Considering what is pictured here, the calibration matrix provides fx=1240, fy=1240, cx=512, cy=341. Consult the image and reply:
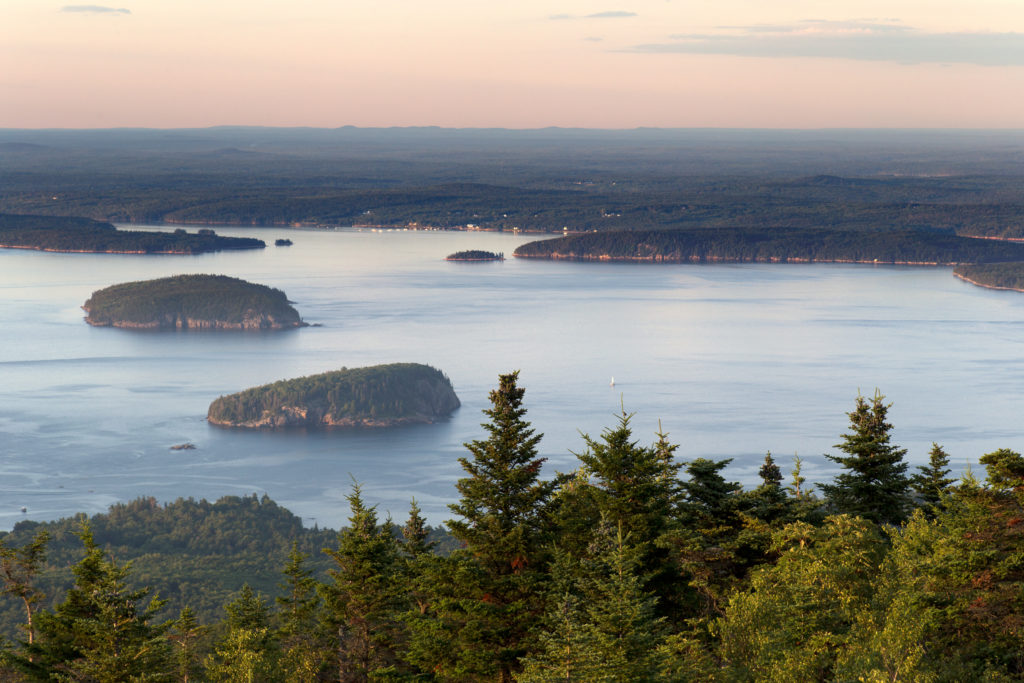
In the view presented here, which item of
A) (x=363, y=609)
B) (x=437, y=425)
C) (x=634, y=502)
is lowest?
(x=437, y=425)

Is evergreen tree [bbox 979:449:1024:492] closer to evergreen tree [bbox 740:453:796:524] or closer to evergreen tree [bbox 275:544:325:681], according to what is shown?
evergreen tree [bbox 740:453:796:524]

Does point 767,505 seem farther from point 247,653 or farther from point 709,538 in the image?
point 247,653

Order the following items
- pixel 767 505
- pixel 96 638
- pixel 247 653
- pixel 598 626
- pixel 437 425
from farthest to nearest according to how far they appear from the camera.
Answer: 1. pixel 437 425
2. pixel 767 505
3. pixel 247 653
4. pixel 96 638
5. pixel 598 626

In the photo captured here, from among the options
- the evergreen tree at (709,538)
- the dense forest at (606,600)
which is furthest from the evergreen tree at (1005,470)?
the evergreen tree at (709,538)

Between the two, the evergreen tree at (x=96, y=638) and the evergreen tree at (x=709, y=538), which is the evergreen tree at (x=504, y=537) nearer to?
the evergreen tree at (x=709, y=538)

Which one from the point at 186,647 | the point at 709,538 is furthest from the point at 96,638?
the point at 709,538

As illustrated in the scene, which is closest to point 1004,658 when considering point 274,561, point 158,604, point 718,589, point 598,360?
point 718,589
